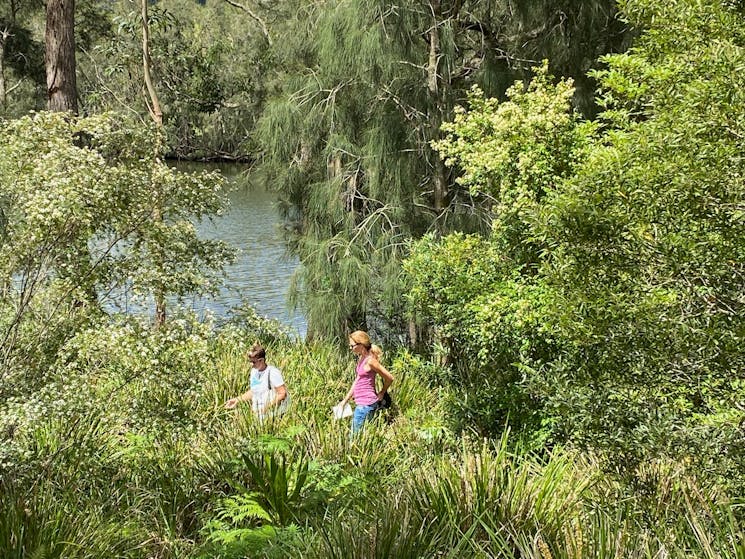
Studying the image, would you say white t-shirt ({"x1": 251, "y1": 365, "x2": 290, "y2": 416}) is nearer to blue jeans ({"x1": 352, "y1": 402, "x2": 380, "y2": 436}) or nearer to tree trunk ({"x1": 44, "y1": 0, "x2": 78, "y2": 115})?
blue jeans ({"x1": 352, "y1": 402, "x2": 380, "y2": 436})

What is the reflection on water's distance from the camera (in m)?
14.0

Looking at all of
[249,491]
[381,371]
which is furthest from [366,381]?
[249,491]

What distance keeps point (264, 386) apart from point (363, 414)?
874 mm

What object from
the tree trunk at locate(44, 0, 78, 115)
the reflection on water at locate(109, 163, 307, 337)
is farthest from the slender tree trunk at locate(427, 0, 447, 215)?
the tree trunk at locate(44, 0, 78, 115)

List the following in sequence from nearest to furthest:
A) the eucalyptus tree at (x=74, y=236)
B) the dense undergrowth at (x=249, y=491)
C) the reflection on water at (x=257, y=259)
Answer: the dense undergrowth at (x=249, y=491) < the eucalyptus tree at (x=74, y=236) < the reflection on water at (x=257, y=259)

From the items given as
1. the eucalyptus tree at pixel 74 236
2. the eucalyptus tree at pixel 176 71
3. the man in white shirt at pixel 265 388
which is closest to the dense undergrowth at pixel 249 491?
the eucalyptus tree at pixel 74 236

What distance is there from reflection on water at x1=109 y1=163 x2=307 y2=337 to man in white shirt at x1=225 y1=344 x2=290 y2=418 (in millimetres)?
4610

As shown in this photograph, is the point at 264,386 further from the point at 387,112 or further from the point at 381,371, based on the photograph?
the point at 387,112

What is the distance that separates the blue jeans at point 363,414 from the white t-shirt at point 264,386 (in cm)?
61

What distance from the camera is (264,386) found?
21.3 feet

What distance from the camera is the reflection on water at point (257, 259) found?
1399cm

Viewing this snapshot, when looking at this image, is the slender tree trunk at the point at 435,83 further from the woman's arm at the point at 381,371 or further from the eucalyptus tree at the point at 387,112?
the woman's arm at the point at 381,371

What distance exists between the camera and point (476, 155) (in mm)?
6734

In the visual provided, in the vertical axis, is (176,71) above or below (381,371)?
above
